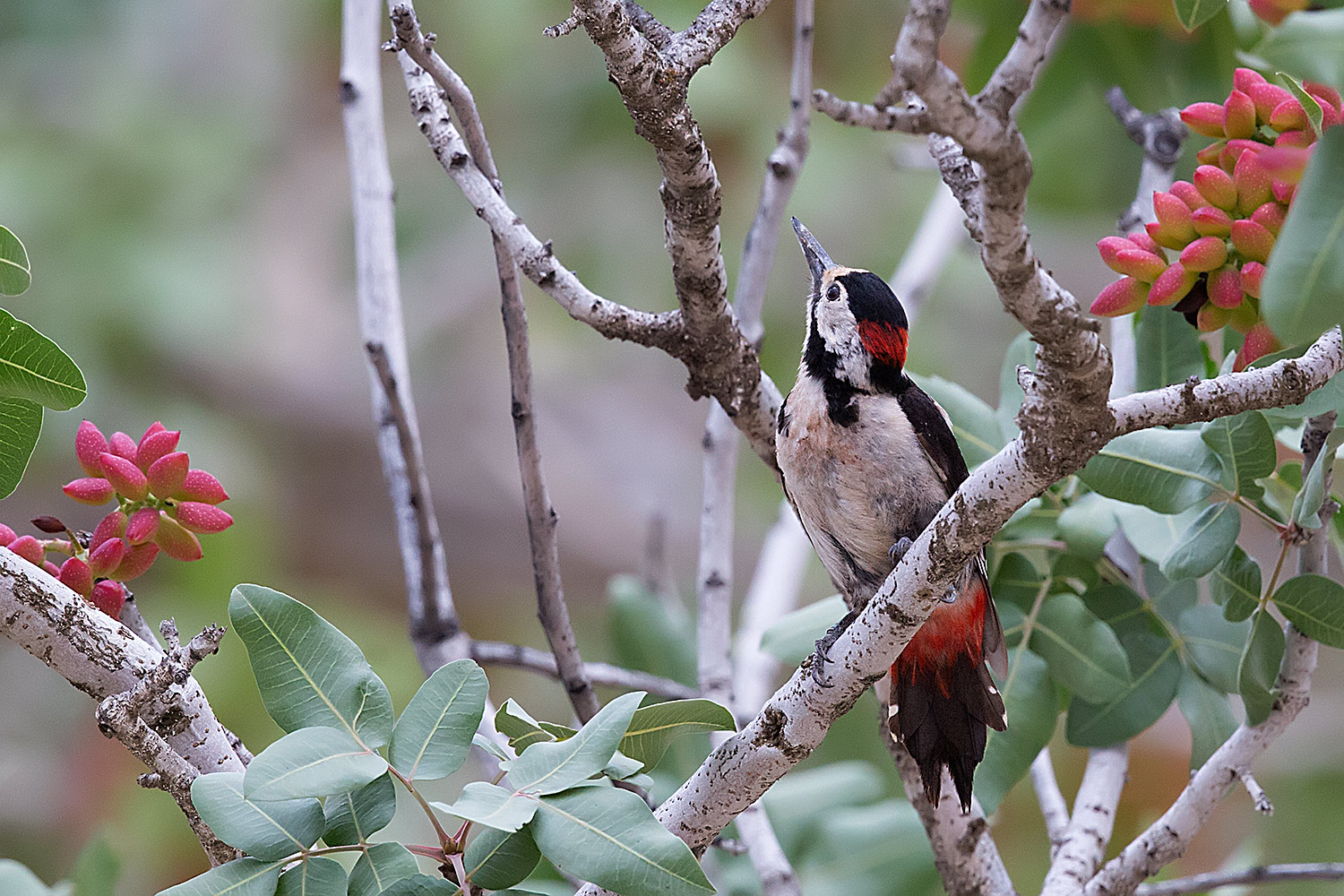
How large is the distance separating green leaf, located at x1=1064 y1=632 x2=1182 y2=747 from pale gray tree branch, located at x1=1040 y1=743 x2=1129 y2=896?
10 cm

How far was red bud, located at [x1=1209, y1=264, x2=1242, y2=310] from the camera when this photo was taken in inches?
43.0

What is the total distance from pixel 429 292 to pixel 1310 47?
13.1ft

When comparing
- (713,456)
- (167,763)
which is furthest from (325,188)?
(167,763)

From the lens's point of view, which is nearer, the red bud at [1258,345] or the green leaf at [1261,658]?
the red bud at [1258,345]

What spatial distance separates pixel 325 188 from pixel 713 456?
13.8ft

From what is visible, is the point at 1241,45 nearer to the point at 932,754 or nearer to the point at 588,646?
the point at 932,754

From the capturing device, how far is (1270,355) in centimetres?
109

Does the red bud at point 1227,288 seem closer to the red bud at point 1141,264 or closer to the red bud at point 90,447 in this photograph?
the red bud at point 1141,264

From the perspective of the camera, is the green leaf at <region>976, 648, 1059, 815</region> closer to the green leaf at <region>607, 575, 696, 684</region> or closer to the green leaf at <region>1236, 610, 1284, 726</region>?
the green leaf at <region>1236, 610, 1284, 726</region>

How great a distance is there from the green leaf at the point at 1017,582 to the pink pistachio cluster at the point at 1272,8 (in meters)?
0.71

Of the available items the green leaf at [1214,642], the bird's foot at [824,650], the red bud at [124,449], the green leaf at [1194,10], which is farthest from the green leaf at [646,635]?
the green leaf at [1194,10]

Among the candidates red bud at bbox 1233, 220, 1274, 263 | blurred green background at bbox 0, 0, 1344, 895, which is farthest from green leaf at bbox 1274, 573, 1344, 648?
blurred green background at bbox 0, 0, 1344, 895

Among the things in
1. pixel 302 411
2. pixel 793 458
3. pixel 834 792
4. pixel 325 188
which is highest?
pixel 325 188

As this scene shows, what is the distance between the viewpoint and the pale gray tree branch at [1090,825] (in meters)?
1.44
